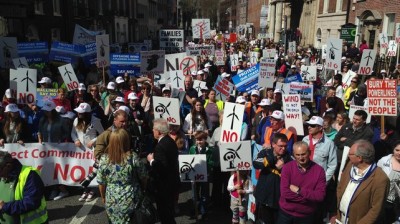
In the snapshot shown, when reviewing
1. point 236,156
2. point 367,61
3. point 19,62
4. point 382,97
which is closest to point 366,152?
point 236,156

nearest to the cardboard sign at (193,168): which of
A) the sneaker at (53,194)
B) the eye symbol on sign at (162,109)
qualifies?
the eye symbol on sign at (162,109)

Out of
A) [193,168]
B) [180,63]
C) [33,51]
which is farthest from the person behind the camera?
[33,51]

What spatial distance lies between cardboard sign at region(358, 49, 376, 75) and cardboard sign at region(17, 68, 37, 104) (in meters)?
9.24

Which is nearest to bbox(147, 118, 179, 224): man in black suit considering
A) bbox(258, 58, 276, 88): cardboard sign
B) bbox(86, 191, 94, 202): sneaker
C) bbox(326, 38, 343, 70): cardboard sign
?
bbox(86, 191, 94, 202): sneaker

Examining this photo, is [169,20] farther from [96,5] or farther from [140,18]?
[96,5]

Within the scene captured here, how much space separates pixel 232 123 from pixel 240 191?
111cm

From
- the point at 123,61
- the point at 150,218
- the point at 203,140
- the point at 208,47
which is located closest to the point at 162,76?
the point at 123,61

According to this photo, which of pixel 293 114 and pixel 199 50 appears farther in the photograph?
pixel 199 50

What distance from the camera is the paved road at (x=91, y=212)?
5.57 m

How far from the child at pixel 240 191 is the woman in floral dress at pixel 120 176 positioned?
1639 millimetres

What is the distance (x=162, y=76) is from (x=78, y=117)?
18.8 feet

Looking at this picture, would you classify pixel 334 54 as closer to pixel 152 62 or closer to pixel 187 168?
pixel 152 62

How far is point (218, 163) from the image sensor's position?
5.74m

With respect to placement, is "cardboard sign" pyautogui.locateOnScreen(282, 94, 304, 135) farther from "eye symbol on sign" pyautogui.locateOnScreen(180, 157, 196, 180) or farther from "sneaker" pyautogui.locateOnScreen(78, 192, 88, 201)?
"sneaker" pyautogui.locateOnScreen(78, 192, 88, 201)
